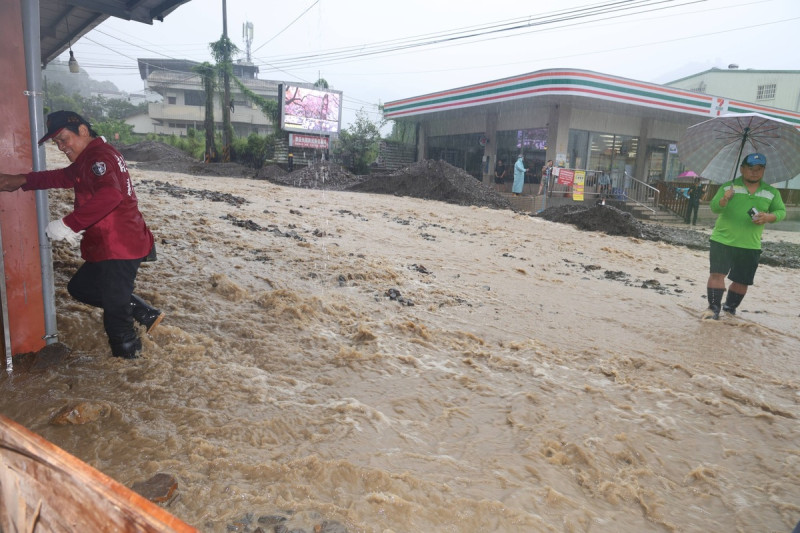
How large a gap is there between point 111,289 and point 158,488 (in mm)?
1653

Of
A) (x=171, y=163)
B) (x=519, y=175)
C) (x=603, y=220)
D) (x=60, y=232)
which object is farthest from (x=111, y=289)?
(x=171, y=163)

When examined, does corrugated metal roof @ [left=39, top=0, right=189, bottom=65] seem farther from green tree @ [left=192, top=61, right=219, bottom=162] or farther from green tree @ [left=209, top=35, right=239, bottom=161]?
green tree @ [left=192, top=61, right=219, bottom=162]

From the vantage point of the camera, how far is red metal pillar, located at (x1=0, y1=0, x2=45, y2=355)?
10.8 ft

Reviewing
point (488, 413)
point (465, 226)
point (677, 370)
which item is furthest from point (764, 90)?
point (488, 413)

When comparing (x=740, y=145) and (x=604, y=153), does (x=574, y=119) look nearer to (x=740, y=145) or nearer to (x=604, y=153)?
(x=604, y=153)

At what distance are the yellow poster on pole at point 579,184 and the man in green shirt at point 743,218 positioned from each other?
1288 cm

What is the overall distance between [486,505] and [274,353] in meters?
2.51

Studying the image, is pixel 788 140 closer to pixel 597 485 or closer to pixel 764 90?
pixel 597 485

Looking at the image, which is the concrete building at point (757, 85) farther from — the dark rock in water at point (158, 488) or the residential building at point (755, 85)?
the dark rock in water at point (158, 488)

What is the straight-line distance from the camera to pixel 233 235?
8453 millimetres

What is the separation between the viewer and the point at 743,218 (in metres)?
5.66

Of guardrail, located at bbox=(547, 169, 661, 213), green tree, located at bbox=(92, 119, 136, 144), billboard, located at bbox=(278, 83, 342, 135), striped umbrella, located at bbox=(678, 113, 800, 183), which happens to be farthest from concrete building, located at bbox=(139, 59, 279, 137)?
striped umbrella, located at bbox=(678, 113, 800, 183)

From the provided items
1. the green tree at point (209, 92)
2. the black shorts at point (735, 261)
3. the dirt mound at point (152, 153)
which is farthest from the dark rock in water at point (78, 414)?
the green tree at point (209, 92)

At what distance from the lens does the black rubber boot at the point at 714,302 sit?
612 cm
